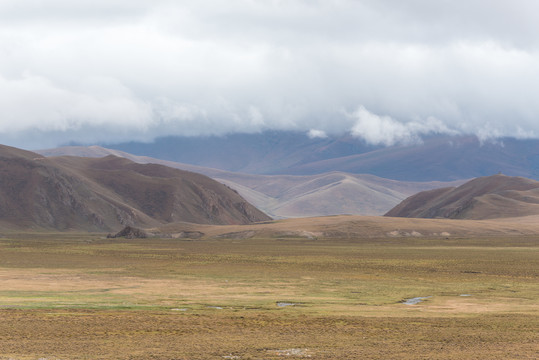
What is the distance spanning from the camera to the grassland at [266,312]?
950 inches

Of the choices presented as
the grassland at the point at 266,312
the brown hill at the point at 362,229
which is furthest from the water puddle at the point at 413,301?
the brown hill at the point at 362,229

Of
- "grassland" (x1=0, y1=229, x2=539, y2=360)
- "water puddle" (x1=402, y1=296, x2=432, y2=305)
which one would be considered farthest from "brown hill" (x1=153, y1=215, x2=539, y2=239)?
"water puddle" (x1=402, y1=296, x2=432, y2=305)

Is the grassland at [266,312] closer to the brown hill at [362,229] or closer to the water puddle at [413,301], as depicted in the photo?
the water puddle at [413,301]

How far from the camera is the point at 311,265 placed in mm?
70250

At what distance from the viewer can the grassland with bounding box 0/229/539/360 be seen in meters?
24.1

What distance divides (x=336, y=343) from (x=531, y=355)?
21.5 ft

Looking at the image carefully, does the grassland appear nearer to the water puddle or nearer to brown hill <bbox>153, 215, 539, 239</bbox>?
the water puddle

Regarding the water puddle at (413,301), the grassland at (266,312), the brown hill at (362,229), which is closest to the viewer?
the grassland at (266,312)

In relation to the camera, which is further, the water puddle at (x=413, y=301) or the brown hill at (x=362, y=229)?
the brown hill at (x=362, y=229)

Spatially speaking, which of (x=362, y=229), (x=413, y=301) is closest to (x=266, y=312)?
(x=413, y=301)

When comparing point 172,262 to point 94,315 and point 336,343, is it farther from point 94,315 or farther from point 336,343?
point 336,343

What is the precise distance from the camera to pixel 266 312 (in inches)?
1342

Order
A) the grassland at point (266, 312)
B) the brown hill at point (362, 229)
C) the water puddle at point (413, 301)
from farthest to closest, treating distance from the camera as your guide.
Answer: the brown hill at point (362, 229)
the water puddle at point (413, 301)
the grassland at point (266, 312)

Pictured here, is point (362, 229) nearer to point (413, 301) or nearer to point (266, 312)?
point (413, 301)
